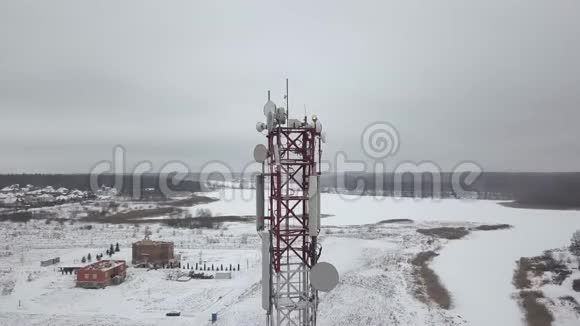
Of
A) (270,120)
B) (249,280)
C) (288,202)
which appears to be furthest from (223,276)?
(270,120)

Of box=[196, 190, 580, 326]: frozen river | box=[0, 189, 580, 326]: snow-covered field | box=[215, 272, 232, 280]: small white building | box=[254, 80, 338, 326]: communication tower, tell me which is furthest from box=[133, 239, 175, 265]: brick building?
box=[254, 80, 338, 326]: communication tower

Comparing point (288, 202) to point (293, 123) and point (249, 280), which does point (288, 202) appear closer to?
point (293, 123)

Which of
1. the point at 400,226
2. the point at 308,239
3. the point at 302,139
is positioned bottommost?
the point at 400,226

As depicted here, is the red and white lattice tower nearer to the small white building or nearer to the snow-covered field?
the snow-covered field

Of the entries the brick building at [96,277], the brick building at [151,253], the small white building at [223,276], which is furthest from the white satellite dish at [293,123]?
the brick building at [151,253]

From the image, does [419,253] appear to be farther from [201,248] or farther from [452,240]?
[201,248]

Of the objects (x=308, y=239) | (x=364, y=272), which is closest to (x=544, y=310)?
(x=364, y=272)

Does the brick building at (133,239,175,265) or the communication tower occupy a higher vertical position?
the communication tower
